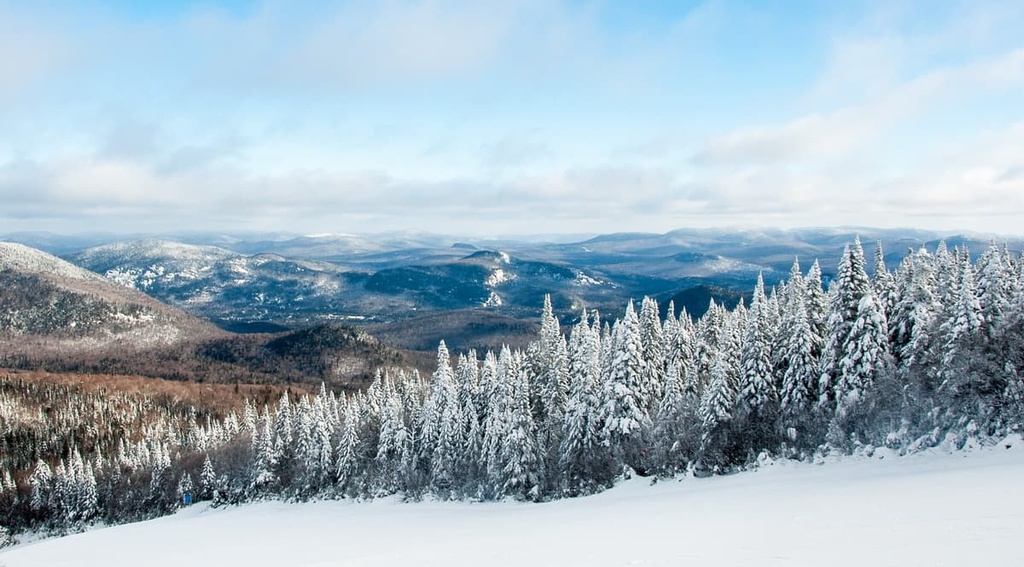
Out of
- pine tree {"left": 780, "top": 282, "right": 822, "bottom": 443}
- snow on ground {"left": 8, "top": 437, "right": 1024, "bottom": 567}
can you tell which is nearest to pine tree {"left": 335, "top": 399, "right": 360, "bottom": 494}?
snow on ground {"left": 8, "top": 437, "right": 1024, "bottom": 567}

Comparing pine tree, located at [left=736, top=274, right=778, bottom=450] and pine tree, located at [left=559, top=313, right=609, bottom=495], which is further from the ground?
pine tree, located at [left=736, top=274, right=778, bottom=450]

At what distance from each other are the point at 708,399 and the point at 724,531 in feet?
76.2

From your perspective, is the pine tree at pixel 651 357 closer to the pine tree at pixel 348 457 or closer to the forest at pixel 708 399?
the forest at pixel 708 399

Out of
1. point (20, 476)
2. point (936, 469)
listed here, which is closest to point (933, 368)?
point (936, 469)

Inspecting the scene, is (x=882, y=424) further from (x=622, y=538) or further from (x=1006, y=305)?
(x=622, y=538)

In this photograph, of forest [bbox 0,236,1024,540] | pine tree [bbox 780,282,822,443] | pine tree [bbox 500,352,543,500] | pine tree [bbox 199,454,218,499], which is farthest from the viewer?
pine tree [bbox 199,454,218,499]

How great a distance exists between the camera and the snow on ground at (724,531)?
479 inches

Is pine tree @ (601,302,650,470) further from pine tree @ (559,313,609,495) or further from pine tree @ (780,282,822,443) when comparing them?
pine tree @ (780,282,822,443)

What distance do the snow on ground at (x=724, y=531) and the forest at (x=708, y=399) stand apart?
3.05 metres

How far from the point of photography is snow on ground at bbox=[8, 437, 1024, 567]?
1216 cm

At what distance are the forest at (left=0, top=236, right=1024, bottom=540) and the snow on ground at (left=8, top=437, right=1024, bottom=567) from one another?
3045mm

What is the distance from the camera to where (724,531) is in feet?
52.0

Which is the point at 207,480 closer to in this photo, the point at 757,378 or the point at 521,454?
the point at 521,454

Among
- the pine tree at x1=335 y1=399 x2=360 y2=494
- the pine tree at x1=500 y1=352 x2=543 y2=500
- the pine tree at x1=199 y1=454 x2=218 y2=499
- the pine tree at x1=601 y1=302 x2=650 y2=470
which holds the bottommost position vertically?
the pine tree at x1=199 y1=454 x2=218 y2=499
